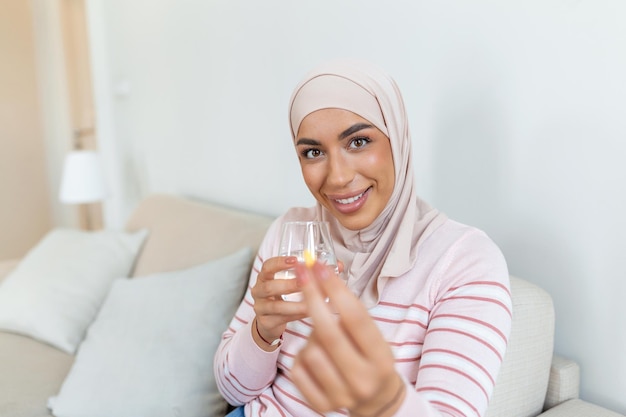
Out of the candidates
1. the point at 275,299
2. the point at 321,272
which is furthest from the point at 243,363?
the point at 321,272

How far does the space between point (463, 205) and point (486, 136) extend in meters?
0.18

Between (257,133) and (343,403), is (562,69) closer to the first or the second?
(343,403)

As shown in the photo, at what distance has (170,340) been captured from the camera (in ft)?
4.66

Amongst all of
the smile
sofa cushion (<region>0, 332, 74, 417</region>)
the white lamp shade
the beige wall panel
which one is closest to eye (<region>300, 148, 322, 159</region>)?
the smile

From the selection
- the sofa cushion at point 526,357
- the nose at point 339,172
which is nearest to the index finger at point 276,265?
the nose at point 339,172

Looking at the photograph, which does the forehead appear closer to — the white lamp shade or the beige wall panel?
the white lamp shade

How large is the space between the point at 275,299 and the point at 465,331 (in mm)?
308

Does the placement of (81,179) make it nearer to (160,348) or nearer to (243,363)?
(160,348)

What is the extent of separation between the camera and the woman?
83cm

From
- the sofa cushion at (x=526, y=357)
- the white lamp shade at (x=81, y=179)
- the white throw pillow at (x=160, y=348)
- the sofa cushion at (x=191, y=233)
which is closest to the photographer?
the sofa cushion at (x=526, y=357)

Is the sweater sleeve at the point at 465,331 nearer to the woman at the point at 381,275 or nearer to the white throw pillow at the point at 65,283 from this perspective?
the woman at the point at 381,275

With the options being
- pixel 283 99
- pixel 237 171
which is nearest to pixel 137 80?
pixel 237 171

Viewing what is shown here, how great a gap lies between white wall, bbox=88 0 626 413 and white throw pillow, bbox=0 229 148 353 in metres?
0.60

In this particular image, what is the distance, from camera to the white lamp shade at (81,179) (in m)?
2.71
